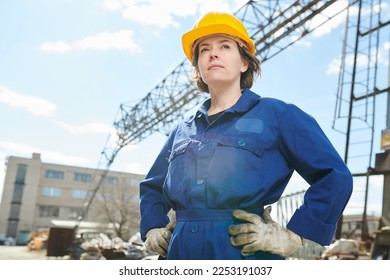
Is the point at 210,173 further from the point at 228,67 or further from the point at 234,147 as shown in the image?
the point at 228,67

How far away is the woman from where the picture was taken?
1243mm

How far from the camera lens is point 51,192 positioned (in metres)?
39.6

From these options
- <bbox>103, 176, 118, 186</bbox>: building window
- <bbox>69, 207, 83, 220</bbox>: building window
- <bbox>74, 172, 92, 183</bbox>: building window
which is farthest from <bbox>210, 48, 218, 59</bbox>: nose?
→ <bbox>74, 172, 92, 183</bbox>: building window

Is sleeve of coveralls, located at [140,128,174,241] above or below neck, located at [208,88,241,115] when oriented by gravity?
below

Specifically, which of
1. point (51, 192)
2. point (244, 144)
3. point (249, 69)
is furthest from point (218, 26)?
point (51, 192)

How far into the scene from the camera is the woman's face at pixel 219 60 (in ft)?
4.84

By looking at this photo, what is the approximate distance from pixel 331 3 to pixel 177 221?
913cm

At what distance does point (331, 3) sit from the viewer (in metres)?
9.27

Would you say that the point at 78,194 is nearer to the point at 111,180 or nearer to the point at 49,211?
the point at 49,211

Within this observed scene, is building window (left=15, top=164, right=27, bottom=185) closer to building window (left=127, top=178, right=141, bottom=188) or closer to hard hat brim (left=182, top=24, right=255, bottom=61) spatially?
building window (left=127, top=178, right=141, bottom=188)

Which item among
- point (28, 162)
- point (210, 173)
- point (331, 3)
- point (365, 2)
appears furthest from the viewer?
point (28, 162)

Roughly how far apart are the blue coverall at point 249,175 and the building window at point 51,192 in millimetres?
40775
